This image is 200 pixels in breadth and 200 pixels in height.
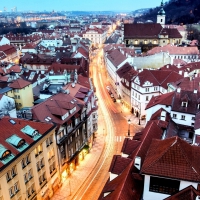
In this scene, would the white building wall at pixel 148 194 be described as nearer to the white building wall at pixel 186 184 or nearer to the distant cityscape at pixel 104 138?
the distant cityscape at pixel 104 138

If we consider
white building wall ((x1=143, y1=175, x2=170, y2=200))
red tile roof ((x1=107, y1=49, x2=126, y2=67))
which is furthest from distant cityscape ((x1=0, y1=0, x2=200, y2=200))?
red tile roof ((x1=107, y1=49, x2=126, y2=67))

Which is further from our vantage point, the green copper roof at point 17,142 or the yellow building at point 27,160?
the green copper roof at point 17,142

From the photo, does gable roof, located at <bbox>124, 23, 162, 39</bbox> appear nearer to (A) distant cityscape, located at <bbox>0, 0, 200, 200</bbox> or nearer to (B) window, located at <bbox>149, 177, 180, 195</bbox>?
(A) distant cityscape, located at <bbox>0, 0, 200, 200</bbox>

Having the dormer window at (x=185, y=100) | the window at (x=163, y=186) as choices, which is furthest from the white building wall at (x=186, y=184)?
the dormer window at (x=185, y=100)

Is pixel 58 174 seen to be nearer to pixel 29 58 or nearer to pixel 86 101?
pixel 86 101

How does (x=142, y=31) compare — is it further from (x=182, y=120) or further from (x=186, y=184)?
(x=186, y=184)
